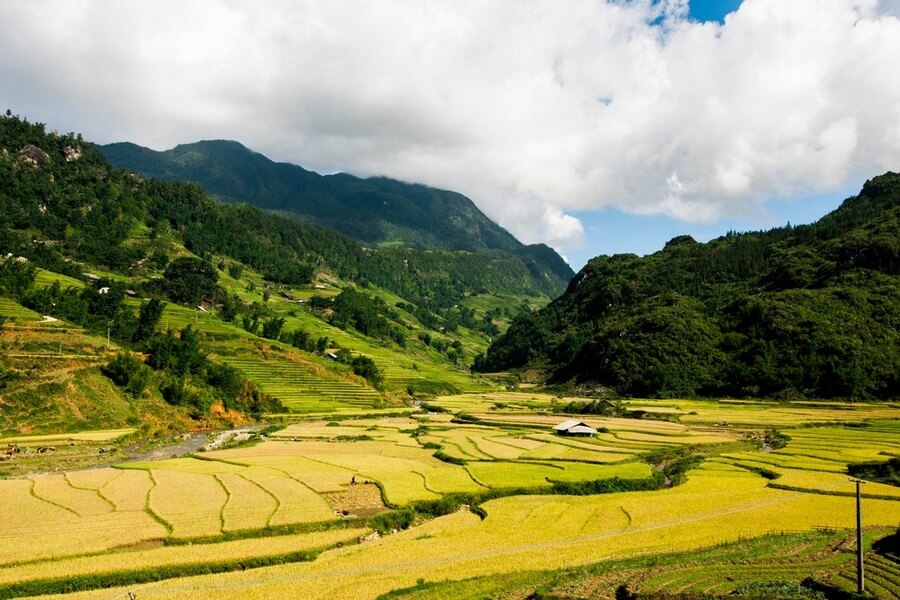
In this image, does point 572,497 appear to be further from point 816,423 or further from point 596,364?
point 596,364

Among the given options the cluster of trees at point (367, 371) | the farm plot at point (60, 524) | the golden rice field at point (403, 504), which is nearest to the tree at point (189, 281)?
the cluster of trees at point (367, 371)

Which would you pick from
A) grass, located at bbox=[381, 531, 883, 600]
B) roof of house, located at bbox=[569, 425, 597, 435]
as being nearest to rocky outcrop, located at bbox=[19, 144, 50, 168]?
roof of house, located at bbox=[569, 425, 597, 435]

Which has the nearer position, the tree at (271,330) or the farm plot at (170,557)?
the farm plot at (170,557)

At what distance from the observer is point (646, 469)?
2085 inches

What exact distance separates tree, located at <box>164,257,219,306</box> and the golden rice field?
101545 millimetres

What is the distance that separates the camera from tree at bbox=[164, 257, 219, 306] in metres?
154

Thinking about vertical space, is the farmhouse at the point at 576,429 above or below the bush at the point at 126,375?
below

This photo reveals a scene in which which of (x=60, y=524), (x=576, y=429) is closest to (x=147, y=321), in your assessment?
(x=576, y=429)

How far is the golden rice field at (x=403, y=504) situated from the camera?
86.4 ft

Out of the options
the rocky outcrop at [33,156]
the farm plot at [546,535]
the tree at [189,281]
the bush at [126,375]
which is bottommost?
the farm plot at [546,535]

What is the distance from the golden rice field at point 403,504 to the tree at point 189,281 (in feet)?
333

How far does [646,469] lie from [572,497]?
13.0 m

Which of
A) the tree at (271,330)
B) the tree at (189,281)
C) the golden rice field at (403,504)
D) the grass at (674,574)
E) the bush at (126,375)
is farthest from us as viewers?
the tree at (189,281)

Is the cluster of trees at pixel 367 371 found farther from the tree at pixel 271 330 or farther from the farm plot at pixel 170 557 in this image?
the farm plot at pixel 170 557
